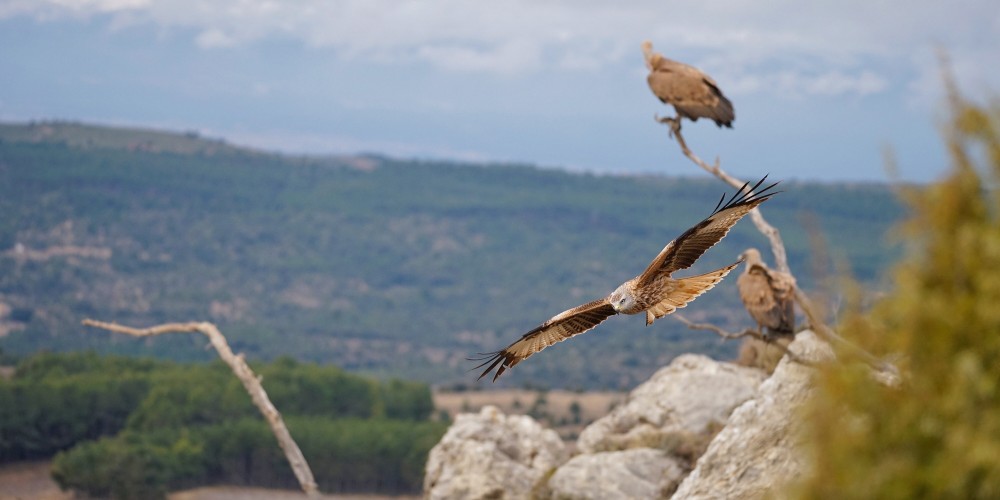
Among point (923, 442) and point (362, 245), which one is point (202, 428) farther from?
point (362, 245)

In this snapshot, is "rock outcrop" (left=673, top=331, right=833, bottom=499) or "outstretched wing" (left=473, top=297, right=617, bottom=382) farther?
"outstretched wing" (left=473, top=297, right=617, bottom=382)

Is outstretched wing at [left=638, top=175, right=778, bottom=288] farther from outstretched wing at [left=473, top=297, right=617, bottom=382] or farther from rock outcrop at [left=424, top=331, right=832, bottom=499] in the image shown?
rock outcrop at [left=424, top=331, right=832, bottom=499]

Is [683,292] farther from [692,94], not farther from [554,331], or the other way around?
[692,94]

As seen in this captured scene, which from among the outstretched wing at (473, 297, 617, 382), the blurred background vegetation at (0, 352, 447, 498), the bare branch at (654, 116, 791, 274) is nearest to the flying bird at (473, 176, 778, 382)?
the outstretched wing at (473, 297, 617, 382)

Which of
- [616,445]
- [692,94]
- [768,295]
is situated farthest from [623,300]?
[692,94]

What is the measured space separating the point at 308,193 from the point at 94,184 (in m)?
33.2

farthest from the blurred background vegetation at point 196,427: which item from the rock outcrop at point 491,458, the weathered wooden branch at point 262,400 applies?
the rock outcrop at point 491,458

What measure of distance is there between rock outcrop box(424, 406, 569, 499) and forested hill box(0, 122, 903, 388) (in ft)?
214

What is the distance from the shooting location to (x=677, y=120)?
1623 cm

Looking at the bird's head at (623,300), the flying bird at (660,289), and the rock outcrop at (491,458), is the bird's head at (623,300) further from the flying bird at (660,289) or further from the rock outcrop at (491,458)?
the rock outcrop at (491,458)

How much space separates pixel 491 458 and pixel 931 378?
474 inches

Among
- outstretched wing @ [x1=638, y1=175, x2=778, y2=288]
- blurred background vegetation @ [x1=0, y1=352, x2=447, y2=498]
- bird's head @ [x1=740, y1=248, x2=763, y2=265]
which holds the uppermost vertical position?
outstretched wing @ [x1=638, y1=175, x2=778, y2=288]

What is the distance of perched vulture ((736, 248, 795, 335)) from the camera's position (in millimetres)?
14695

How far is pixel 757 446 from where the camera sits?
33.7ft
